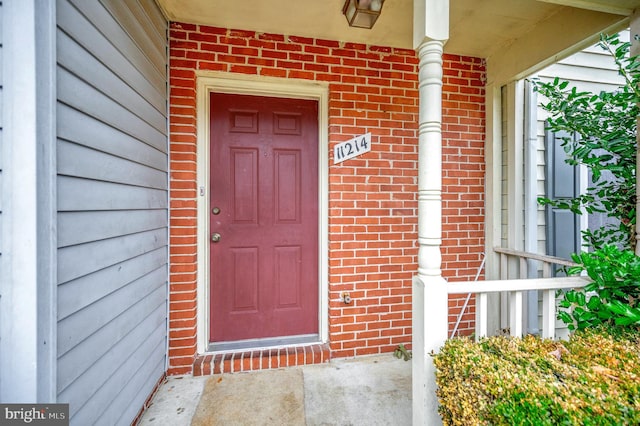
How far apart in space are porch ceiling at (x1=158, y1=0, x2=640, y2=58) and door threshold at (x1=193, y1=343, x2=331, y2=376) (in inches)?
92.0

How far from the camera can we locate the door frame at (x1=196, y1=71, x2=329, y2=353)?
205 cm

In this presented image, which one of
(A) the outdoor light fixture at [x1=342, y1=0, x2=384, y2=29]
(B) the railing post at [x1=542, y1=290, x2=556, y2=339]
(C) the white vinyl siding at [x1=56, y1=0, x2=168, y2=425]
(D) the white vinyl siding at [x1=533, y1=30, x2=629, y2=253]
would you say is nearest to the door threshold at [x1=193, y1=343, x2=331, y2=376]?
(C) the white vinyl siding at [x1=56, y1=0, x2=168, y2=425]

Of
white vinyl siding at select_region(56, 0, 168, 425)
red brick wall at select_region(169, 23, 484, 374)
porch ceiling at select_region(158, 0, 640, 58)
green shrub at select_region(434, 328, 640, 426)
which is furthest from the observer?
red brick wall at select_region(169, 23, 484, 374)

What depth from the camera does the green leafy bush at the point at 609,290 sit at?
3.96ft

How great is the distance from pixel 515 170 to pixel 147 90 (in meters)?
2.61

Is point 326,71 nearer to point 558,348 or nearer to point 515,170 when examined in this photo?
point 515,170

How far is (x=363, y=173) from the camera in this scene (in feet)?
7.29

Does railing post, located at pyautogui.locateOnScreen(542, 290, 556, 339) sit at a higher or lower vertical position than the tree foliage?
lower

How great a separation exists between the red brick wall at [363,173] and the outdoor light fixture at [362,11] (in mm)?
444

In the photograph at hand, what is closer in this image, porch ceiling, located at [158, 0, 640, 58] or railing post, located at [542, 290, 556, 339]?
railing post, located at [542, 290, 556, 339]

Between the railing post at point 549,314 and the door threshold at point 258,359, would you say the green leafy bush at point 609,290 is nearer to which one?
the railing post at point 549,314

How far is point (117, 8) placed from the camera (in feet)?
4.22

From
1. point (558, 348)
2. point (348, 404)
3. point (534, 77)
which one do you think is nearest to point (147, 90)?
point (348, 404)

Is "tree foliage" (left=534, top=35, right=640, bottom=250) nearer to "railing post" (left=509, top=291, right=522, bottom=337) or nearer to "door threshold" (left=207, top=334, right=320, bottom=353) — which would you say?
"railing post" (left=509, top=291, right=522, bottom=337)
